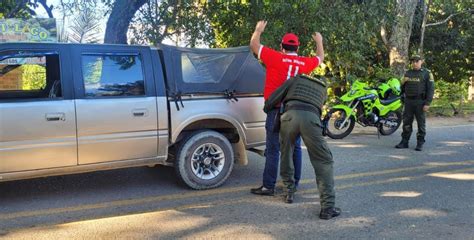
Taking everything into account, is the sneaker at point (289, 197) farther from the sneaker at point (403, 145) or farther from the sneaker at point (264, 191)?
the sneaker at point (403, 145)

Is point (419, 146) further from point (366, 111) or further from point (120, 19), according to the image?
point (120, 19)

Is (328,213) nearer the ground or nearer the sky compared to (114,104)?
nearer the ground

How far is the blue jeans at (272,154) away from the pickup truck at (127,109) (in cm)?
55

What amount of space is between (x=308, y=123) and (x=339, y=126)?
5163mm

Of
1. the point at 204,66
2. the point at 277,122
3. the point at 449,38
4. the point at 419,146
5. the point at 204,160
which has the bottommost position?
the point at 419,146

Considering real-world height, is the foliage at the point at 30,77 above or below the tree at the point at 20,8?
below

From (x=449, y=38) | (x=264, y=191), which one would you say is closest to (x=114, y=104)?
(x=264, y=191)

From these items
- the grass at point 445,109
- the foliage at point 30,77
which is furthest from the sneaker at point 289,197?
the grass at point 445,109

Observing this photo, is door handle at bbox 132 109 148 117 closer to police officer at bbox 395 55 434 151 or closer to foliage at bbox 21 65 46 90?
foliage at bbox 21 65 46 90

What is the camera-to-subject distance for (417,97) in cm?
880

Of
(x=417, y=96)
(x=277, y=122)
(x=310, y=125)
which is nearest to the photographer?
(x=310, y=125)

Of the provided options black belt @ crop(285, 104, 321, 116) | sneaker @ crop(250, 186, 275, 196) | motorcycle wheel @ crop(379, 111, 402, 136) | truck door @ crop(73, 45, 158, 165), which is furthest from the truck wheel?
motorcycle wheel @ crop(379, 111, 402, 136)

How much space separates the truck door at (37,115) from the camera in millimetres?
4785

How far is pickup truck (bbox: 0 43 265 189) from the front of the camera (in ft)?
16.1
